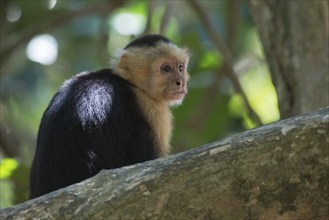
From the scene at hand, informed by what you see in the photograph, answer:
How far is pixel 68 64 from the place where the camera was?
7395mm

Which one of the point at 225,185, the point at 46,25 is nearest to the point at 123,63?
the point at 46,25

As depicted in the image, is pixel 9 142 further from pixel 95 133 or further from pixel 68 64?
pixel 95 133

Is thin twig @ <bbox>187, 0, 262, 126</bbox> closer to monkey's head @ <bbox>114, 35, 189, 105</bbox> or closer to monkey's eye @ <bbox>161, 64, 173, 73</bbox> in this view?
monkey's head @ <bbox>114, 35, 189, 105</bbox>

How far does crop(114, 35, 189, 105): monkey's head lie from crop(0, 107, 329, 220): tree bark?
2.20m

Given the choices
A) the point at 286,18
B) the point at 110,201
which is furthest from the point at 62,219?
the point at 286,18

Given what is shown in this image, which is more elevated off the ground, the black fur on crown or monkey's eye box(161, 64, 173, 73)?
the black fur on crown

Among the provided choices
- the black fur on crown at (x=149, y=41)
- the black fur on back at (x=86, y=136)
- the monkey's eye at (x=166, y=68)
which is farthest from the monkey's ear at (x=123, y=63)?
the black fur on back at (x=86, y=136)

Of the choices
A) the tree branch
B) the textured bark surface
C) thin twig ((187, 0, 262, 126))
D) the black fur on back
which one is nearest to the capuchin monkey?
the black fur on back

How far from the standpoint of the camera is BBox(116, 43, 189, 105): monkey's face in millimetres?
4426

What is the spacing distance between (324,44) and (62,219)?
7.83 ft

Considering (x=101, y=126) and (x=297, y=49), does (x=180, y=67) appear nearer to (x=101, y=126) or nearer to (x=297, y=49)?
(x=297, y=49)

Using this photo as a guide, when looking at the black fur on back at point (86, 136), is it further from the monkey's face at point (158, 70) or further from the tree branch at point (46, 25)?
the tree branch at point (46, 25)

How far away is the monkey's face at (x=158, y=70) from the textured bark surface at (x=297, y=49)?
1.86ft

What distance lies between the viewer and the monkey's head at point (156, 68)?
4.43m
